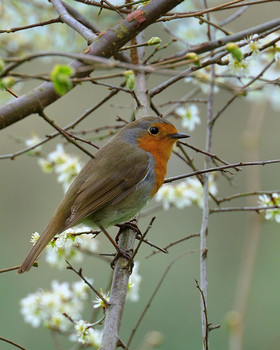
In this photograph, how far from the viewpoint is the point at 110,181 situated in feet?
11.0

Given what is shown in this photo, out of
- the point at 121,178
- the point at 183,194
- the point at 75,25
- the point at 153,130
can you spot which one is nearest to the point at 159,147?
the point at 153,130

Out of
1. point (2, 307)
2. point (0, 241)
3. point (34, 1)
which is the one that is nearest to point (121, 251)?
point (34, 1)

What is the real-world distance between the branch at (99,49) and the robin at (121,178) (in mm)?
1076

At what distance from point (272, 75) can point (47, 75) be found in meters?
2.52

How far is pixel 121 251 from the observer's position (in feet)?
9.50

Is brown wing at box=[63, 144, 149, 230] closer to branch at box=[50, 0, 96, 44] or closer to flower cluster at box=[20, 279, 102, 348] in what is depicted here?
flower cluster at box=[20, 279, 102, 348]

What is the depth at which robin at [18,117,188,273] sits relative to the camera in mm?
3236

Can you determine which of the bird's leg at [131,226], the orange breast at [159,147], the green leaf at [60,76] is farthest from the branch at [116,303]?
the green leaf at [60,76]

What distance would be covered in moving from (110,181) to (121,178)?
0.08 metres

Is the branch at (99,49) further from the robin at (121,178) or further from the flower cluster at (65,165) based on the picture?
the flower cluster at (65,165)

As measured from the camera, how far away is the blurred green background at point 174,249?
5.68m

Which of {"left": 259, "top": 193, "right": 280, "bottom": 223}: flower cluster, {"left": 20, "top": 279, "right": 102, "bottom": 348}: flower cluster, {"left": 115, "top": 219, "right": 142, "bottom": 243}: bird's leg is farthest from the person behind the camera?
{"left": 20, "top": 279, "right": 102, "bottom": 348}: flower cluster

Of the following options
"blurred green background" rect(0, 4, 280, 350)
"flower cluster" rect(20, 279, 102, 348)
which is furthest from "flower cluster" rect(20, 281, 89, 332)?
"blurred green background" rect(0, 4, 280, 350)

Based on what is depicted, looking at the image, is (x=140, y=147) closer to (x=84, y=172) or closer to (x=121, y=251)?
(x=84, y=172)
